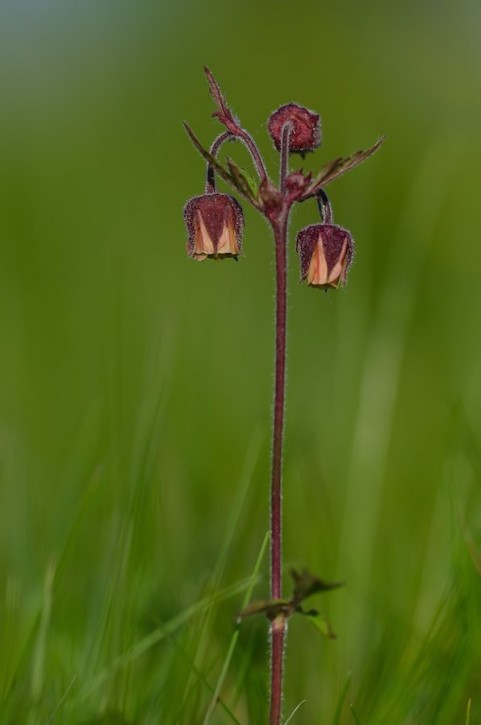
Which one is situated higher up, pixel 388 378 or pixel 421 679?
pixel 388 378

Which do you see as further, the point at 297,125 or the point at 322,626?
the point at 297,125

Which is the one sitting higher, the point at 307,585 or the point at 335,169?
the point at 335,169

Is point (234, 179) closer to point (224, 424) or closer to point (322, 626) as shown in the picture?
point (322, 626)

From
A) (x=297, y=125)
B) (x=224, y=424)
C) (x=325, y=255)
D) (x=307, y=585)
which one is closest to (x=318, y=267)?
(x=325, y=255)

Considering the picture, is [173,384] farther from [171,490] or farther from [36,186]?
[36,186]

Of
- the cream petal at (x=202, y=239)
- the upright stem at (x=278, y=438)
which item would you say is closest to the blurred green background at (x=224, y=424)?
the upright stem at (x=278, y=438)

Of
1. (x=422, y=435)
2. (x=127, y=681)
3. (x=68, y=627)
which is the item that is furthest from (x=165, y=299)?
(x=127, y=681)

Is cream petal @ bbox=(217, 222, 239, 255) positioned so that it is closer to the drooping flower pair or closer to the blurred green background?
the drooping flower pair
